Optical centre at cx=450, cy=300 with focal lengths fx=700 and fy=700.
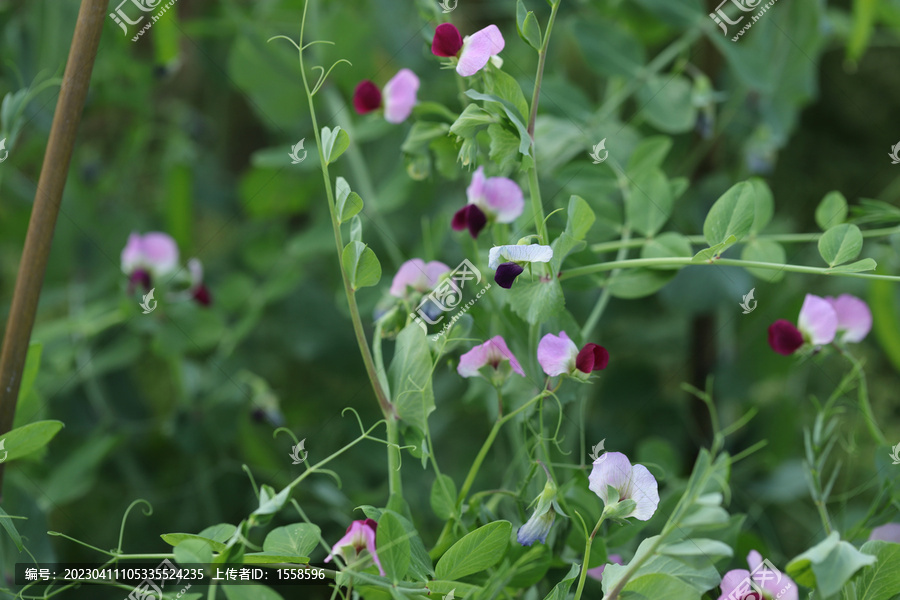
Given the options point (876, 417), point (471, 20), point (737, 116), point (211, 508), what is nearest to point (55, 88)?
point (211, 508)

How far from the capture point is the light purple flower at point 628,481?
33cm

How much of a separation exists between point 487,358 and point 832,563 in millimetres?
181

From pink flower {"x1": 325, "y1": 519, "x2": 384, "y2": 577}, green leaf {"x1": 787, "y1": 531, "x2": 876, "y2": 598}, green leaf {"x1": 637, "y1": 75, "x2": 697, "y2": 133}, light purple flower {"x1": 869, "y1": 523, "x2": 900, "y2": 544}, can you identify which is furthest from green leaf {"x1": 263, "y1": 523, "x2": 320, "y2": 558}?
green leaf {"x1": 637, "y1": 75, "x2": 697, "y2": 133}

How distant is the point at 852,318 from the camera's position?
45cm

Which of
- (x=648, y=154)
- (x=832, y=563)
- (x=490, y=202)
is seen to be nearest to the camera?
(x=832, y=563)

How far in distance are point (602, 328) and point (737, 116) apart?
26 centimetres

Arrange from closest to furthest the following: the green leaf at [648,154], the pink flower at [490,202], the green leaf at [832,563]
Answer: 1. the green leaf at [832,563]
2. the pink flower at [490,202]
3. the green leaf at [648,154]

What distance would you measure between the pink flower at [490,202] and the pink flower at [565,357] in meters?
0.08

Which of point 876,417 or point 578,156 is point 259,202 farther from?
point 876,417

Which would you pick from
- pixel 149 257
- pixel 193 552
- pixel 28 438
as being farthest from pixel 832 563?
pixel 149 257

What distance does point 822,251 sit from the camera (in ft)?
1.26

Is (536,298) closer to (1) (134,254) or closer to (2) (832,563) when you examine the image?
(2) (832,563)

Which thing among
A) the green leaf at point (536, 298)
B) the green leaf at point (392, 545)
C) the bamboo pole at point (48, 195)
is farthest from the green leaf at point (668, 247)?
the bamboo pole at point (48, 195)

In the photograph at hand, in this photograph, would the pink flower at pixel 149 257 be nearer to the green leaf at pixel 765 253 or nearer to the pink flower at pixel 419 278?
the pink flower at pixel 419 278
